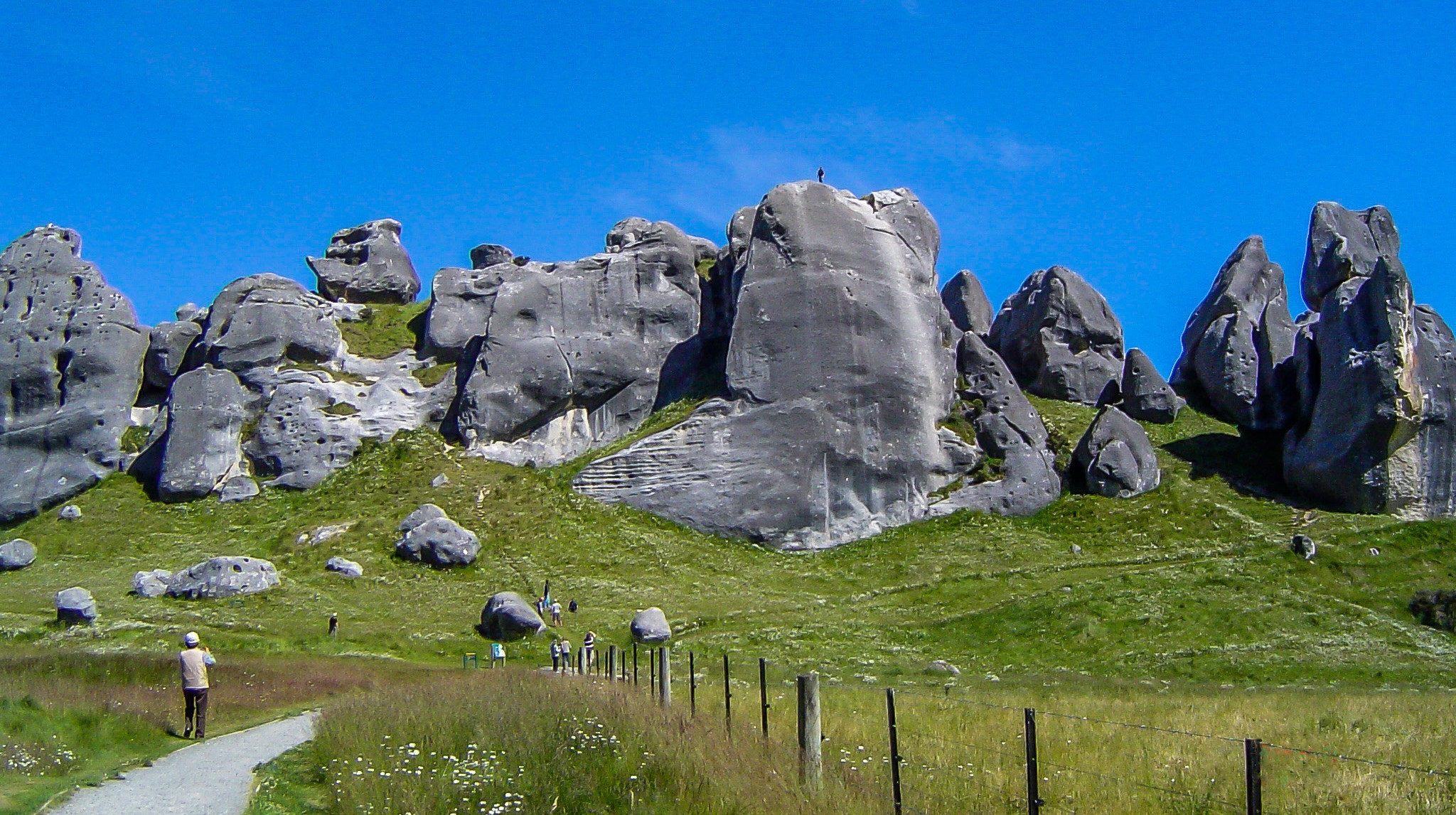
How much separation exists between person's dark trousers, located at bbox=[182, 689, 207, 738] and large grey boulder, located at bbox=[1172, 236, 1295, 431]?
51.4 meters

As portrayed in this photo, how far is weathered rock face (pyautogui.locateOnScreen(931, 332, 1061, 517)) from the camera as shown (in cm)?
5375

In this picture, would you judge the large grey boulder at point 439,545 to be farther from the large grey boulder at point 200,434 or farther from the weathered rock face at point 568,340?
the large grey boulder at point 200,434

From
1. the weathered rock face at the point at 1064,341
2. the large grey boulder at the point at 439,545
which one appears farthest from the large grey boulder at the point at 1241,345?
the large grey boulder at the point at 439,545

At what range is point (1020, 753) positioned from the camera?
1205cm

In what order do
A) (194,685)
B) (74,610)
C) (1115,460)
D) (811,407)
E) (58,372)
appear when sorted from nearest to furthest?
(194,685) → (74,610) → (1115,460) → (811,407) → (58,372)

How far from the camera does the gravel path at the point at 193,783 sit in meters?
11.6

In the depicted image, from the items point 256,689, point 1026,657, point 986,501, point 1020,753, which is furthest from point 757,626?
point 1020,753

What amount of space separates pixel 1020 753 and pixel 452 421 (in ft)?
170

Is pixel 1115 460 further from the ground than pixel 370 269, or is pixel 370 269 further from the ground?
pixel 370 269

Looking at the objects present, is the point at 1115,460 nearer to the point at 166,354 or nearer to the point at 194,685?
the point at 194,685

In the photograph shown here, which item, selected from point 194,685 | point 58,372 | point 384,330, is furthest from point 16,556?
point 194,685

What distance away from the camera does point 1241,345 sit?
6562cm

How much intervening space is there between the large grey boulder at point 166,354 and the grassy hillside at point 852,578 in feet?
26.1

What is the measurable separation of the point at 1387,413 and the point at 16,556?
54932mm
